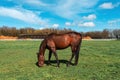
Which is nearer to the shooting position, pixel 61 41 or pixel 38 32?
pixel 61 41

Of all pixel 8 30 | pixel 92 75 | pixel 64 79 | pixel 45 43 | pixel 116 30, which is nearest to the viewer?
pixel 64 79

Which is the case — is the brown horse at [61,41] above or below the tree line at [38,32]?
below

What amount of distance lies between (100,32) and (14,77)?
228ft

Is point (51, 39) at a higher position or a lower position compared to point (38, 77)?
higher

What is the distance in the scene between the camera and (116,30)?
274ft

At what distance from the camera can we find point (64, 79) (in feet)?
26.7

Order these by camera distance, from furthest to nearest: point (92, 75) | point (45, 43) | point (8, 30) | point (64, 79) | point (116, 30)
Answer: point (116, 30)
point (8, 30)
point (45, 43)
point (92, 75)
point (64, 79)

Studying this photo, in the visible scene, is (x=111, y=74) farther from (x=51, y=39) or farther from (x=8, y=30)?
(x=8, y=30)

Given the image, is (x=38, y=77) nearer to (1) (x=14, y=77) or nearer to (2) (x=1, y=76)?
(1) (x=14, y=77)

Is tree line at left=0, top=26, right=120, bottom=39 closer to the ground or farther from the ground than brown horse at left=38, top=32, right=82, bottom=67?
farther from the ground

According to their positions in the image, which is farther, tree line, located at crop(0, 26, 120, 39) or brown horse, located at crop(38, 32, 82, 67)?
tree line, located at crop(0, 26, 120, 39)

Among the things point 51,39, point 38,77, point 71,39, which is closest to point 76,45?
point 71,39

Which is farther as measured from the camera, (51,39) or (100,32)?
(100,32)

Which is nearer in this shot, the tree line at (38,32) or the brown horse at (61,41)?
the brown horse at (61,41)
